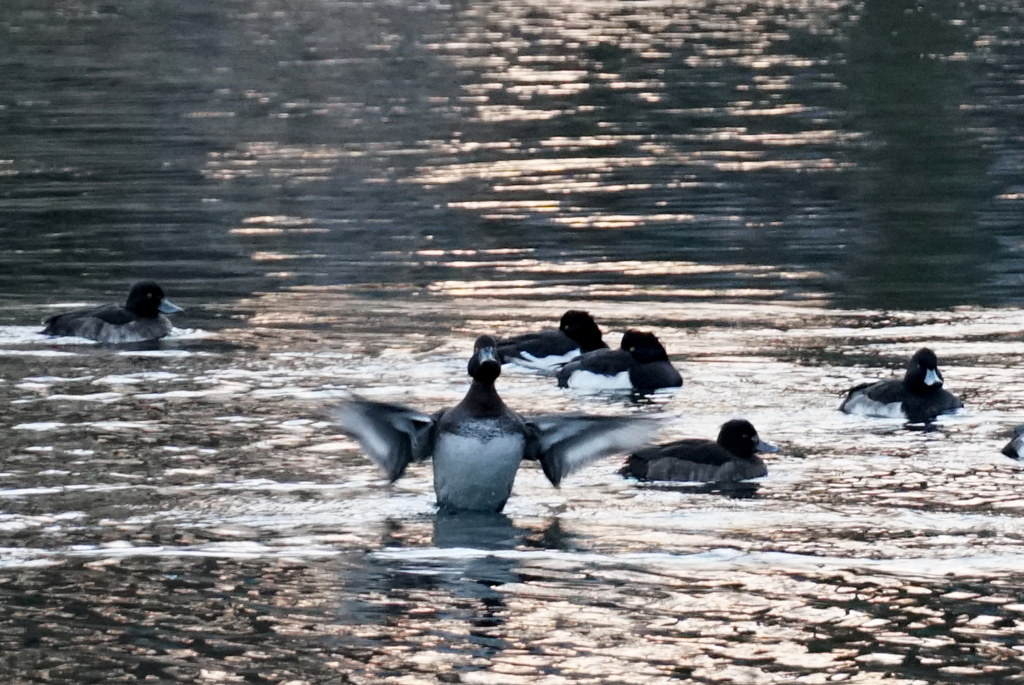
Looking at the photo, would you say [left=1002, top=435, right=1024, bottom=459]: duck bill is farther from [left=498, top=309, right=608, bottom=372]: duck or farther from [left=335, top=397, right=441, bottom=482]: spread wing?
[left=498, top=309, right=608, bottom=372]: duck

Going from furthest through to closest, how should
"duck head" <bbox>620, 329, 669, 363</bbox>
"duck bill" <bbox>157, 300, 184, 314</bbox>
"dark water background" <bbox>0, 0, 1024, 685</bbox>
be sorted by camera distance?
"duck bill" <bbox>157, 300, 184, 314</bbox>
"duck head" <bbox>620, 329, 669, 363</bbox>
"dark water background" <bbox>0, 0, 1024, 685</bbox>

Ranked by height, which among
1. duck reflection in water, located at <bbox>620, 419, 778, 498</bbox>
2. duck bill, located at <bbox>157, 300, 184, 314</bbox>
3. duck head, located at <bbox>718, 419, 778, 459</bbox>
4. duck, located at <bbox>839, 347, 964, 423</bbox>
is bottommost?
duck reflection in water, located at <bbox>620, 419, 778, 498</bbox>

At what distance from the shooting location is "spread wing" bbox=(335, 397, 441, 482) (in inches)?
556

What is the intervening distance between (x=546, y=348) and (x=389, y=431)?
19.6 feet

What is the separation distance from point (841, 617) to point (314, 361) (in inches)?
373

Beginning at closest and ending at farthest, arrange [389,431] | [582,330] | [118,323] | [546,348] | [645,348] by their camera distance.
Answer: [389,431], [645,348], [546,348], [582,330], [118,323]

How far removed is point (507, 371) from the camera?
2036 cm

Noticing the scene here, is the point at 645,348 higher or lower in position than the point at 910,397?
higher

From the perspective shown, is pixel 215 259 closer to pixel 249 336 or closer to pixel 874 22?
pixel 249 336

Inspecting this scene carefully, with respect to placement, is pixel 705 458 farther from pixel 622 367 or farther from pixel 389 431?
pixel 622 367

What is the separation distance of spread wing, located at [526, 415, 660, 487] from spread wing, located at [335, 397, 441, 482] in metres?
0.80

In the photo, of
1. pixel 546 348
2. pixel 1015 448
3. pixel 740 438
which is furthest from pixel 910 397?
pixel 546 348

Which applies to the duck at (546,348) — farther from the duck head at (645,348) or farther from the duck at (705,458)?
the duck at (705,458)

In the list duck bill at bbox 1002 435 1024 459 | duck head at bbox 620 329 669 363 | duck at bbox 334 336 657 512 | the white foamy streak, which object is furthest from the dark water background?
duck head at bbox 620 329 669 363
